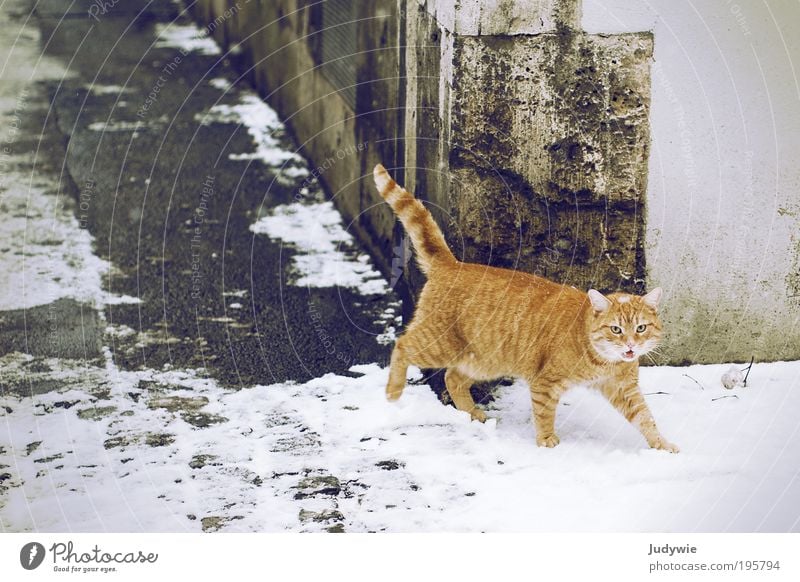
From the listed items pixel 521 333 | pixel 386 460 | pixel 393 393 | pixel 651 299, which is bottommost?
pixel 386 460

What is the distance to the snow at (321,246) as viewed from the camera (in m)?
6.47

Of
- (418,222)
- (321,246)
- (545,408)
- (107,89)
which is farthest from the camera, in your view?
(107,89)

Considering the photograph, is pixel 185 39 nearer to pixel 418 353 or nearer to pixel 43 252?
pixel 43 252

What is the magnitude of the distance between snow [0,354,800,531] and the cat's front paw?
1.9 inches

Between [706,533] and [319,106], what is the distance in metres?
4.61

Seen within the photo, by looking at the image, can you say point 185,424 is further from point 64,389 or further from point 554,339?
point 554,339

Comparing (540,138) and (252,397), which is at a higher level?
(540,138)

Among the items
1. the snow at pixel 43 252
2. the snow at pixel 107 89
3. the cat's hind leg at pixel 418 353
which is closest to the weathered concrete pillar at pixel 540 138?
the cat's hind leg at pixel 418 353

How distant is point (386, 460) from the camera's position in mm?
4543

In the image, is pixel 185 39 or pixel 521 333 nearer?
pixel 521 333

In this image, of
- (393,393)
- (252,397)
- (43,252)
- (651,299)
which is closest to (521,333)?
(651,299)

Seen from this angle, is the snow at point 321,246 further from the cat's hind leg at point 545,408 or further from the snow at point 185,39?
the snow at point 185,39

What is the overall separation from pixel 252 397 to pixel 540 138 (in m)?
1.74

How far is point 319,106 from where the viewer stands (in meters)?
7.72
